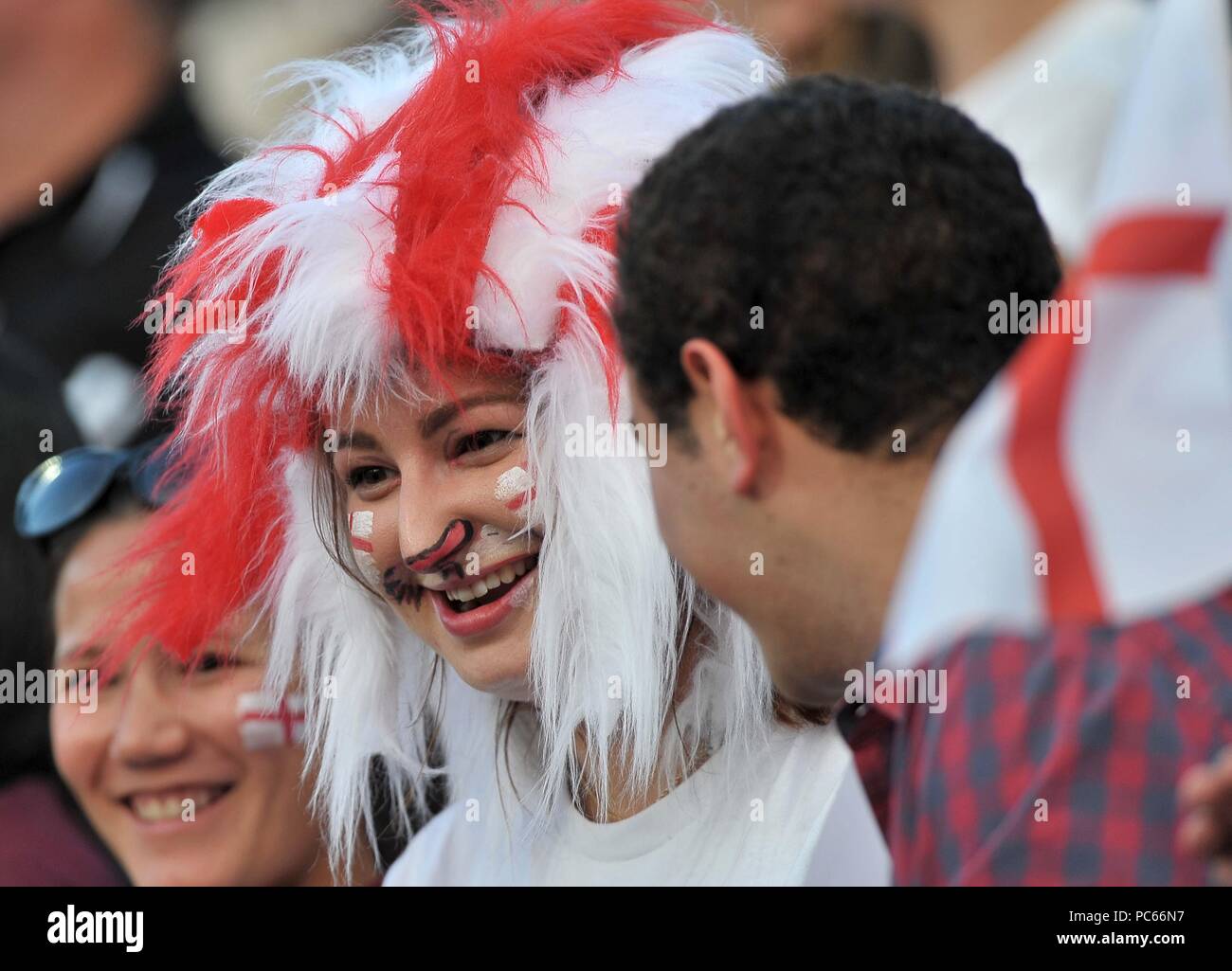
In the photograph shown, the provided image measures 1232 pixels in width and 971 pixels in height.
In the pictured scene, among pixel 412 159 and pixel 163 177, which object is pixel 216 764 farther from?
A: pixel 163 177

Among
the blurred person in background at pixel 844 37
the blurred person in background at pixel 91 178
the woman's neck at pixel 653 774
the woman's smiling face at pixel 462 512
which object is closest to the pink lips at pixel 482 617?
the woman's smiling face at pixel 462 512

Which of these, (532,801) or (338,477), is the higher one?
(338,477)

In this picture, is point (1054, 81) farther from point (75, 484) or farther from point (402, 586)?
point (75, 484)

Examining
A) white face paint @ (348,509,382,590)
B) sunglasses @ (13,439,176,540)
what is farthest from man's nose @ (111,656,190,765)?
white face paint @ (348,509,382,590)

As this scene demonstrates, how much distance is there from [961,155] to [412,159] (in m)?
0.71

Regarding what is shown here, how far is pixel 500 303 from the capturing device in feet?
5.67

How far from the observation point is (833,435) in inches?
48.7

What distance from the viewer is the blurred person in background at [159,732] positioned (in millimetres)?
2309

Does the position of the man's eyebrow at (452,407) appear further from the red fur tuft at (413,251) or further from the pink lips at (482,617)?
the pink lips at (482,617)

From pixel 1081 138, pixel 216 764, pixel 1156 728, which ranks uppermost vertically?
pixel 1081 138

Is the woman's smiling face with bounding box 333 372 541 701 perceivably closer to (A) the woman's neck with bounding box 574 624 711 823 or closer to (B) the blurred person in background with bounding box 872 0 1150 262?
(A) the woman's neck with bounding box 574 624 711 823

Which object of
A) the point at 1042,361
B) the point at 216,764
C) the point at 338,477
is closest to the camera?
the point at 1042,361

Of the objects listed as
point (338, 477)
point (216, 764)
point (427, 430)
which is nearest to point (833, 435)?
point (427, 430)

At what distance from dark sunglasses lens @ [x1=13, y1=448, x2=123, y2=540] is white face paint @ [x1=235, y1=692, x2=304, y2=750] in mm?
414
